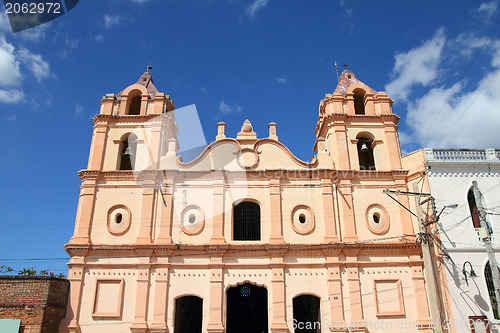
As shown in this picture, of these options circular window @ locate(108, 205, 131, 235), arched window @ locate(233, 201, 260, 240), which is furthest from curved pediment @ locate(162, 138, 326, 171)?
circular window @ locate(108, 205, 131, 235)

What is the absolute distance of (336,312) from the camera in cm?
1939

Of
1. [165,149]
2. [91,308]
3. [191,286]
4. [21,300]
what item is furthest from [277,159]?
[21,300]

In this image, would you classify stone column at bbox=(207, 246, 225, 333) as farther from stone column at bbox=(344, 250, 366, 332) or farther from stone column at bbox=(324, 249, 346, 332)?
stone column at bbox=(344, 250, 366, 332)

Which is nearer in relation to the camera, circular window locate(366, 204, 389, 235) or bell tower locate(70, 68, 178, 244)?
circular window locate(366, 204, 389, 235)

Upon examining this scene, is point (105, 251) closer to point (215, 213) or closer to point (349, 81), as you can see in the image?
point (215, 213)

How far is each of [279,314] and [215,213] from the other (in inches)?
241

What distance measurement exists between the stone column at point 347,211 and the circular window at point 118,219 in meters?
11.6

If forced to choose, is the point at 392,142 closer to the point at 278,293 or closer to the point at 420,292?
the point at 420,292

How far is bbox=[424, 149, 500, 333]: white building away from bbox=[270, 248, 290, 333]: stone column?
7752 mm

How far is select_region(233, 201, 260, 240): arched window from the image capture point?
22.0 metres

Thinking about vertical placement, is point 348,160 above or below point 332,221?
above

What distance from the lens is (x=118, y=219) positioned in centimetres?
2150

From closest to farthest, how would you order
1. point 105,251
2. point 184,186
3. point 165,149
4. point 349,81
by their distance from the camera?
point 105,251 < point 184,186 < point 165,149 < point 349,81

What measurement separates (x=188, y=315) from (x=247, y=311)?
3.87m
